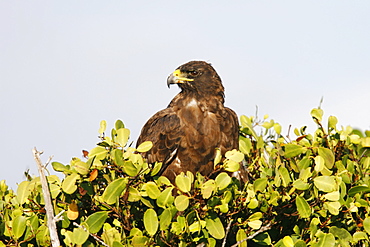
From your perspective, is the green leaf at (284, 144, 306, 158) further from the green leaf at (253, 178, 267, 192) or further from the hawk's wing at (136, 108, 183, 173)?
the hawk's wing at (136, 108, 183, 173)

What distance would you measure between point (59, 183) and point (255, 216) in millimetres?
1529

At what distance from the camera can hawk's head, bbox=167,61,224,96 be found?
242 inches

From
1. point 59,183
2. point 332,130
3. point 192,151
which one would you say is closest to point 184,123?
point 192,151

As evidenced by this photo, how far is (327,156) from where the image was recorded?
15.3 feet

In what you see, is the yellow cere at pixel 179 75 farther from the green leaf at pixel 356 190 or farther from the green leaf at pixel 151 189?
the green leaf at pixel 151 189

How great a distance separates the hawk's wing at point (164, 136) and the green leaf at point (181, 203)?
192 centimetres

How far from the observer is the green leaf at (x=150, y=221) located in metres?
3.89

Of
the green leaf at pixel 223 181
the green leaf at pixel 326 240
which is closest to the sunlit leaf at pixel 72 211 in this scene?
the green leaf at pixel 223 181

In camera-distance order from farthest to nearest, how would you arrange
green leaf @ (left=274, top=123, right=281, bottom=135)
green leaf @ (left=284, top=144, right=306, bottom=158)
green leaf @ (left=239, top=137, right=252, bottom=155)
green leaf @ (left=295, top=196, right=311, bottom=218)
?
green leaf @ (left=274, top=123, right=281, bottom=135) < green leaf @ (left=239, top=137, right=252, bottom=155) < green leaf @ (left=284, top=144, right=306, bottom=158) < green leaf @ (left=295, top=196, right=311, bottom=218)

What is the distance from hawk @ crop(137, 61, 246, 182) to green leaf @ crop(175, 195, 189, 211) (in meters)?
1.88

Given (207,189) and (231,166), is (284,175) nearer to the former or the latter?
(231,166)

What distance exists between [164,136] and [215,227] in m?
1.99

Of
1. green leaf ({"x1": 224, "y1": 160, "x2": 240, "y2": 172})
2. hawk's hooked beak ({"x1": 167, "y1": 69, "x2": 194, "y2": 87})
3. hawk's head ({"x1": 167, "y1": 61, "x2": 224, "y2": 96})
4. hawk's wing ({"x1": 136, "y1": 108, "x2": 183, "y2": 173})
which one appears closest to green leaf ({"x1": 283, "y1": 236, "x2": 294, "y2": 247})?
green leaf ({"x1": 224, "y1": 160, "x2": 240, "y2": 172})

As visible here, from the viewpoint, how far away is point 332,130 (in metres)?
5.30
